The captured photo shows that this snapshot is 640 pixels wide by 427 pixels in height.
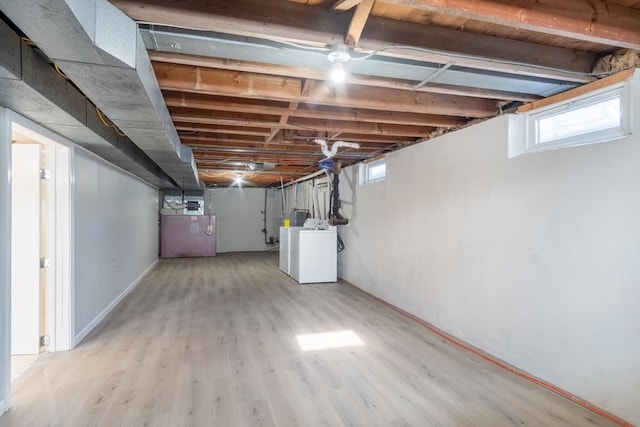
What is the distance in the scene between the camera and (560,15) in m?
1.57

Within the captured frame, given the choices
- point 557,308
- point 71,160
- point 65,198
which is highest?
point 71,160

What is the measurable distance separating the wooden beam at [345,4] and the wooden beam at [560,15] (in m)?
0.25

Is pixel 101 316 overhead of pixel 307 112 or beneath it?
beneath

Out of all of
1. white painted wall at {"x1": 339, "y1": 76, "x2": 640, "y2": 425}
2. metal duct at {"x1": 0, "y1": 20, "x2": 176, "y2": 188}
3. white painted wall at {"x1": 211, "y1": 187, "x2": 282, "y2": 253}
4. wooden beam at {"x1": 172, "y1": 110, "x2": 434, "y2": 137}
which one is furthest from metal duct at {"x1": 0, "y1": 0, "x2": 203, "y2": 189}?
white painted wall at {"x1": 211, "y1": 187, "x2": 282, "y2": 253}

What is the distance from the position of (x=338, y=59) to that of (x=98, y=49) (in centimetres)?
109

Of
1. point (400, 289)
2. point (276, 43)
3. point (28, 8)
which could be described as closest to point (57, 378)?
point (28, 8)

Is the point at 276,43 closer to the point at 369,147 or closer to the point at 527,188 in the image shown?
the point at 527,188

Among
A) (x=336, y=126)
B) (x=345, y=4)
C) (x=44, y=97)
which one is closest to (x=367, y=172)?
(x=336, y=126)

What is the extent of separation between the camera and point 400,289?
13.8 feet

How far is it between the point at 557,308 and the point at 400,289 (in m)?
2.03

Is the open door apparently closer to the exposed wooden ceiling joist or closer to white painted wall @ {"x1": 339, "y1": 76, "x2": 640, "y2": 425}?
the exposed wooden ceiling joist

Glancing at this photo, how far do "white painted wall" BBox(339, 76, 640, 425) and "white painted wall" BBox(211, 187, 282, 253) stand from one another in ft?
24.4

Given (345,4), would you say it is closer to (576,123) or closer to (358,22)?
(358,22)

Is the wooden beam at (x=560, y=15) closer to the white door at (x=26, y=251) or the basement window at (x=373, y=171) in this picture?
the basement window at (x=373, y=171)
